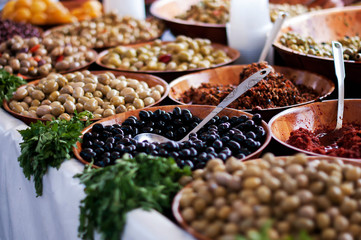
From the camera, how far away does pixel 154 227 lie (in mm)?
926

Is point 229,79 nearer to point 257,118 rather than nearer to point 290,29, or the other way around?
point 290,29

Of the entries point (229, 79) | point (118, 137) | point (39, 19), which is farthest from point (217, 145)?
point (39, 19)

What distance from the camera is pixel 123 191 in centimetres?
99

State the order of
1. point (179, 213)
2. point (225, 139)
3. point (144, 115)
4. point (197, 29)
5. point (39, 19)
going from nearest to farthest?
point (179, 213) → point (225, 139) → point (144, 115) → point (197, 29) → point (39, 19)

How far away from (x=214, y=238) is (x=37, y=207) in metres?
0.80

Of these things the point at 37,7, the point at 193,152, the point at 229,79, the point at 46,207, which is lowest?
the point at 46,207

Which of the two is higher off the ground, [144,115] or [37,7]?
[37,7]

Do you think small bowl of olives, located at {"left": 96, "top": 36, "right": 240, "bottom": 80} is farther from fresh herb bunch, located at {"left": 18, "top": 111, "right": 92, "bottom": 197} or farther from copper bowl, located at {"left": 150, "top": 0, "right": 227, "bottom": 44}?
fresh herb bunch, located at {"left": 18, "top": 111, "right": 92, "bottom": 197}

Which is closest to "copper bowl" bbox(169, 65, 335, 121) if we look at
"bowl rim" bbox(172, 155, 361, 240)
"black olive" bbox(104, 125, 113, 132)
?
"black olive" bbox(104, 125, 113, 132)

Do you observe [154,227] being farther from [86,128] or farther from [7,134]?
[7,134]

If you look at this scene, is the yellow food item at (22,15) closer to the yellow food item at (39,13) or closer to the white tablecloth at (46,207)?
the yellow food item at (39,13)

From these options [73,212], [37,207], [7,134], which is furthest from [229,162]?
[7,134]

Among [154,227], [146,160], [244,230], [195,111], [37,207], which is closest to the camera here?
[244,230]

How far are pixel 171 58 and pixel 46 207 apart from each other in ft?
3.87
